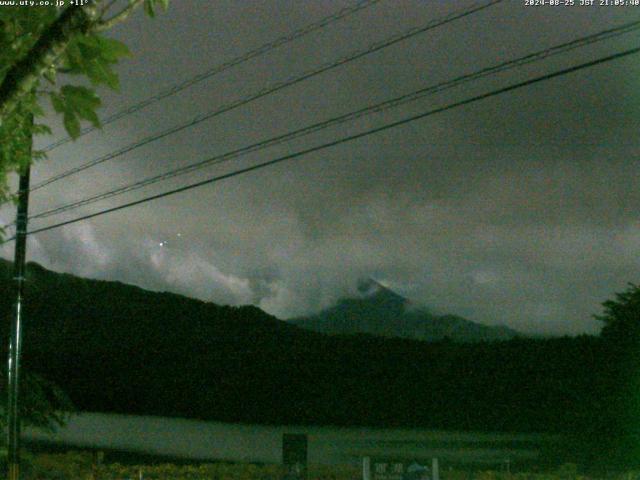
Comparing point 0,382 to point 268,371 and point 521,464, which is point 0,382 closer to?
point 521,464

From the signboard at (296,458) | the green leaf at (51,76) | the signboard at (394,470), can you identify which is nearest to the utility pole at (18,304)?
the signboard at (296,458)

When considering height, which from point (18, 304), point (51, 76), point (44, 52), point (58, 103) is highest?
point (18, 304)

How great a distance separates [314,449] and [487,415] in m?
9.74

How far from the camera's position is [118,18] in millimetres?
3750

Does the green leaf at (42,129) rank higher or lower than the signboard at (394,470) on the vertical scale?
higher

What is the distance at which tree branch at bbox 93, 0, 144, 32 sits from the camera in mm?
3616

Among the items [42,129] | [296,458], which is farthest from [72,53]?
[296,458]

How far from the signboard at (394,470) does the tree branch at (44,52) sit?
7.95 m

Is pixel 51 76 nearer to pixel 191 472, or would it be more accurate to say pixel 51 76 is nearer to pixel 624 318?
pixel 191 472

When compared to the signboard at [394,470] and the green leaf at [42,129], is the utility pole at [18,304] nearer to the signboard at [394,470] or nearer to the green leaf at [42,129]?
the signboard at [394,470]

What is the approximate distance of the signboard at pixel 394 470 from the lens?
10.8 m

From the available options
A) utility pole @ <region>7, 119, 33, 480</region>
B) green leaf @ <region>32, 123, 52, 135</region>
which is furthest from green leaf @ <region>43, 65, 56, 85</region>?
utility pole @ <region>7, 119, 33, 480</region>

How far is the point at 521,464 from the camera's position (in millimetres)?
22250

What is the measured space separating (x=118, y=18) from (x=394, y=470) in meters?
8.08
